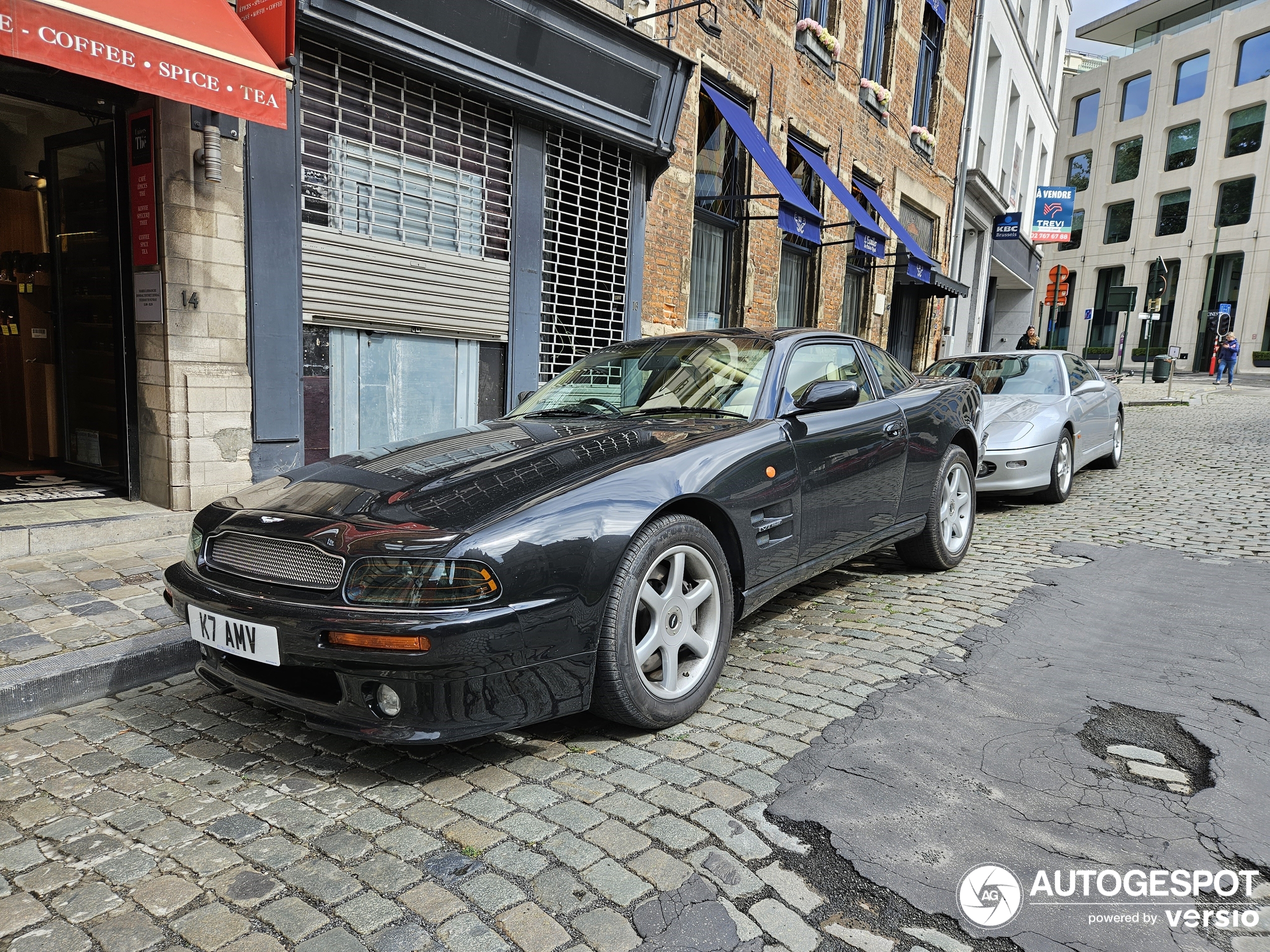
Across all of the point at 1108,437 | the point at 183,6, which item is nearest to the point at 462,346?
the point at 183,6

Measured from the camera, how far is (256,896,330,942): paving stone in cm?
189

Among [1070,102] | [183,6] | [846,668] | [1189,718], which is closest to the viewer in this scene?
[1189,718]

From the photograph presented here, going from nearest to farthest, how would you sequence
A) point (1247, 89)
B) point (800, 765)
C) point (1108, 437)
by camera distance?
point (800, 765)
point (1108, 437)
point (1247, 89)

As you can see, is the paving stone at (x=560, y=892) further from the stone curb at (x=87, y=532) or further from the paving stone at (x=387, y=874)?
the stone curb at (x=87, y=532)

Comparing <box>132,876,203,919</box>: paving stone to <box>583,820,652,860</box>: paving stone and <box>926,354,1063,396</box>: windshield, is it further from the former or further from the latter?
<box>926,354,1063,396</box>: windshield

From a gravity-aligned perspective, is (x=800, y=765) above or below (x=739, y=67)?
below

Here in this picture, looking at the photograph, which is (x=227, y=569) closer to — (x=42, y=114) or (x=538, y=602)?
(x=538, y=602)

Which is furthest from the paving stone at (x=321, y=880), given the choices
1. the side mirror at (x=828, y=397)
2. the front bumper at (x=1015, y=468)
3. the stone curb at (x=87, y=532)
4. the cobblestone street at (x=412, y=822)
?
the front bumper at (x=1015, y=468)

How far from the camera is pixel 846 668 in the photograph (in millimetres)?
3475

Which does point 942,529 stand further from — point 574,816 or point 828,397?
point 574,816

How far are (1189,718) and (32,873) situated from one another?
3.65 meters

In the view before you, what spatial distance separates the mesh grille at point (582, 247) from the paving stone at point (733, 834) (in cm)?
659

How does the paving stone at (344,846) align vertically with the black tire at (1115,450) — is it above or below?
below

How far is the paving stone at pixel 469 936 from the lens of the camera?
6.00 ft
